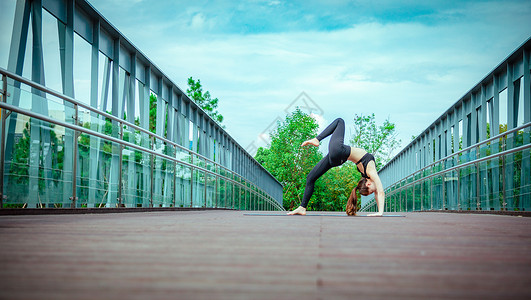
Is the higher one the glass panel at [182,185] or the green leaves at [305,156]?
the green leaves at [305,156]

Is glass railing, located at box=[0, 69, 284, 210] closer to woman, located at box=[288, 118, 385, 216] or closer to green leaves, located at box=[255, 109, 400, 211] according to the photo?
woman, located at box=[288, 118, 385, 216]

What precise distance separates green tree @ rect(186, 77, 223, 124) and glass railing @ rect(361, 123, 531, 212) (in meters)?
45.5

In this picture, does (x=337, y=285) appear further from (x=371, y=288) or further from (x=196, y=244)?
(x=196, y=244)

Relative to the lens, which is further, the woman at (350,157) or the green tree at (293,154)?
the green tree at (293,154)

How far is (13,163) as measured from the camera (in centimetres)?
670

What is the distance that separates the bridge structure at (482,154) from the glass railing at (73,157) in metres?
6.45

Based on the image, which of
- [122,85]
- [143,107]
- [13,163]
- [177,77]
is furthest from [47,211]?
[177,77]

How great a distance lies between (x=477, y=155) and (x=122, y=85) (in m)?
11.1

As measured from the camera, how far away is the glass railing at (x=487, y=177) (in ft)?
31.4

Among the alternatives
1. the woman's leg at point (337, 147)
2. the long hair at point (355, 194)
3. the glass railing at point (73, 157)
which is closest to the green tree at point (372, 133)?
the glass railing at point (73, 157)

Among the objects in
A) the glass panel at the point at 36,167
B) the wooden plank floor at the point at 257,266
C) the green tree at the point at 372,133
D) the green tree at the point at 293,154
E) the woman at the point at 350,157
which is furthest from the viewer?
the green tree at the point at 372,133

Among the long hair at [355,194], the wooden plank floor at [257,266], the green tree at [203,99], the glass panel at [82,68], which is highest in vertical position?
the green tree at [203,99]

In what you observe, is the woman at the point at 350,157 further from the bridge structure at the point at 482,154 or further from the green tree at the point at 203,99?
the green tree at the point at 203,99

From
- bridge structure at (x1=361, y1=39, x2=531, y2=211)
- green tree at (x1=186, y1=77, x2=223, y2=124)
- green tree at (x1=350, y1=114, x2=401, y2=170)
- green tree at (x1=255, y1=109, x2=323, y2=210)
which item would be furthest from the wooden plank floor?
green tree at (x1=350, y1=114, x2=401, y2=170)
